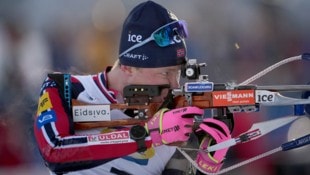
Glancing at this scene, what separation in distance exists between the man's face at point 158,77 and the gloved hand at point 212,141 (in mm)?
118

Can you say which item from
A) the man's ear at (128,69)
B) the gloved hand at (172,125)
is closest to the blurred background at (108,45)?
the man's ear at (128,69)

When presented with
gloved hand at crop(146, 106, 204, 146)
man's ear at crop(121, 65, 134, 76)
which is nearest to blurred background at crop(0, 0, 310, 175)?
man's ear at crop(121, 65, 134, 76)

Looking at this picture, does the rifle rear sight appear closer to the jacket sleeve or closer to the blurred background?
the jacket sleeve

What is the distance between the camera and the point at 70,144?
43.5 inches

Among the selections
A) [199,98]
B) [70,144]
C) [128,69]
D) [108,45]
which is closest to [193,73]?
[199,98]

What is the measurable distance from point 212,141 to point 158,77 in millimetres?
191

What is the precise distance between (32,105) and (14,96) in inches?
3.2

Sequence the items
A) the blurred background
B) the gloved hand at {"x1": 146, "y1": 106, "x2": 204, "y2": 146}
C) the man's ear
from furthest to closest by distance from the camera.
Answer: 1. the blurred background
2. the man's ear
3. the gloved hand at {"x1": 146, "y1": 106, "x2": 204, "y2": 146}

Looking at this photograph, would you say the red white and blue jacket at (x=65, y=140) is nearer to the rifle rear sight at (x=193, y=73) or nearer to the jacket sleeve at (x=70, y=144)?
the jacket sleeve at (x=70, y=144)

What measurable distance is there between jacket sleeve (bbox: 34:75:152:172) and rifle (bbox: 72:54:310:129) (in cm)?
5

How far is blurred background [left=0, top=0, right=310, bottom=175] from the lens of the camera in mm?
2107

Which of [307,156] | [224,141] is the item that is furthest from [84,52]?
[224,141]

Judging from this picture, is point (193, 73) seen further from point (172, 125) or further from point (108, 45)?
point (108, 45)

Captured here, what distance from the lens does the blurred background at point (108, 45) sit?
6.91ft
